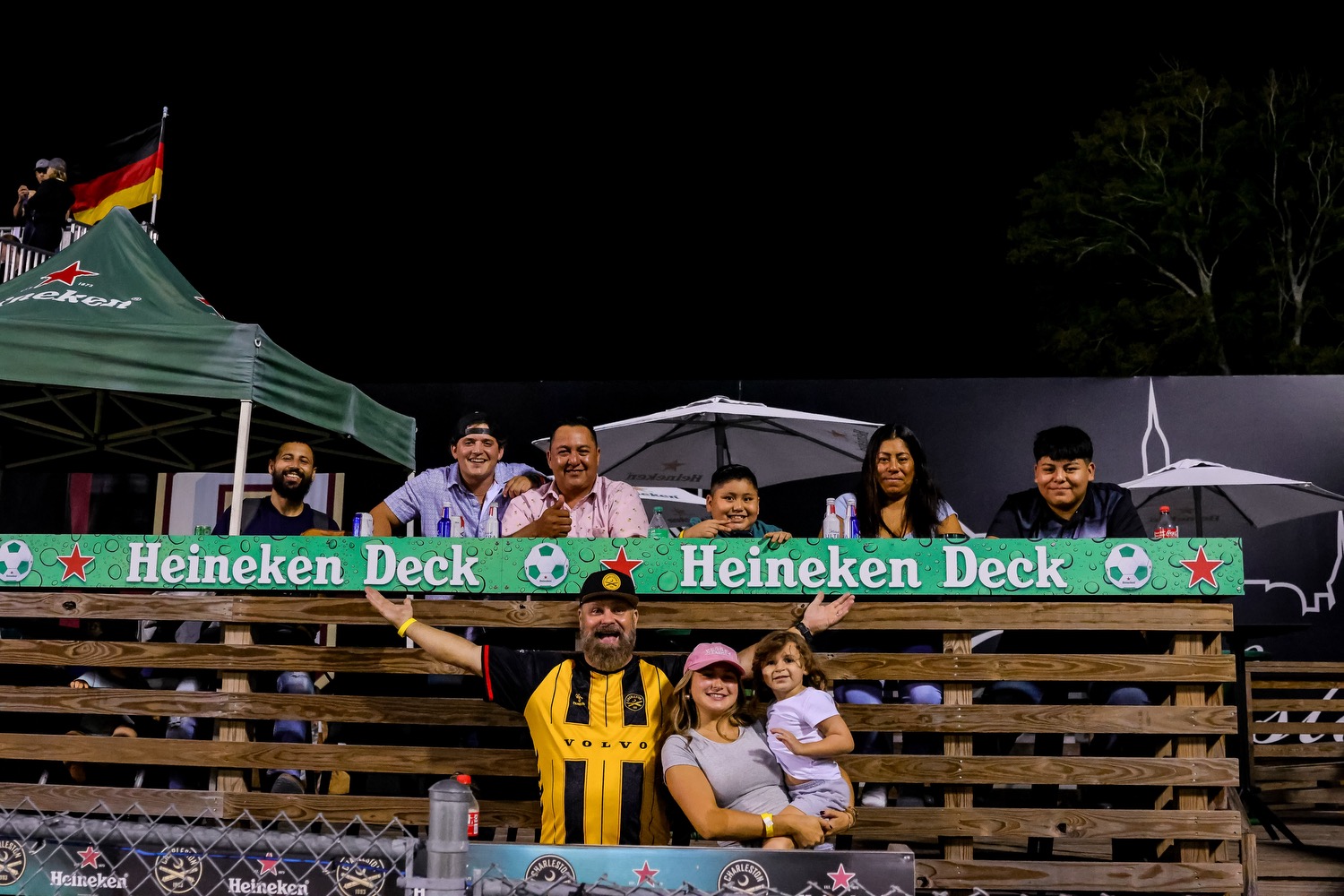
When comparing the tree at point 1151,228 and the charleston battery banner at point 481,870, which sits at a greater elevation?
the tree at point 1151,228

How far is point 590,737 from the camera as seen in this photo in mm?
4645

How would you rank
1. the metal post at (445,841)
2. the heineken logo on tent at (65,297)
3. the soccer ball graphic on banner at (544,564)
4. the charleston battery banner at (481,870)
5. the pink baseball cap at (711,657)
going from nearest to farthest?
the metal post at (445,841) → the charleston battery banner at (481,870) → the pink baseball cap at (711,657) → the soccer ball graphic on banner at (544,564) → the heineken logo on tent at (65,297)

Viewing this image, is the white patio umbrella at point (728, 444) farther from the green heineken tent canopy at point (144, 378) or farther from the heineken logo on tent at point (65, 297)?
the heineken logo on tent at point (65, 297)

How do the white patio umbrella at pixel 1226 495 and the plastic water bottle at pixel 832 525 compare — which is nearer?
the plastic water bottle at pixel 832 525

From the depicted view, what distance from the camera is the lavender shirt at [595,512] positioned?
5699 millimetres

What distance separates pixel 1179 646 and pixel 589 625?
2401mm

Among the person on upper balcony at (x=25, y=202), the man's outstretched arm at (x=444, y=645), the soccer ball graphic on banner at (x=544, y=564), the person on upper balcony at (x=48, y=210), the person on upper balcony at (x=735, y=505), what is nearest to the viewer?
the man's outstretched arm at (x=444, y=645)

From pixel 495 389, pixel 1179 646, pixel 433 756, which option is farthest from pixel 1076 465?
pixel 495 389

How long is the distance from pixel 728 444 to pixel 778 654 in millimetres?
5412

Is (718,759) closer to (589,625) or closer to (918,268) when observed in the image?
(589,625)

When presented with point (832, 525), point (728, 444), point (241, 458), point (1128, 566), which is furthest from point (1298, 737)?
point (241, 458)

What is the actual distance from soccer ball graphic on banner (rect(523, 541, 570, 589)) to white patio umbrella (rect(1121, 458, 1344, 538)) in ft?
16.8

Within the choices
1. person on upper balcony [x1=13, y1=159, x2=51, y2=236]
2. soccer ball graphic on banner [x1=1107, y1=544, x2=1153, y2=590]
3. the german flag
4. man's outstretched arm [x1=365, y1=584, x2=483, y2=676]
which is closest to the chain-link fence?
man's outstretched arm [x1=365, y1=584, x2=483, y2=676]

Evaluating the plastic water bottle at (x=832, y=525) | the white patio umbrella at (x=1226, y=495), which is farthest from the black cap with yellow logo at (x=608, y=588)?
the white patio umbrella at (x=1226, y=495)
